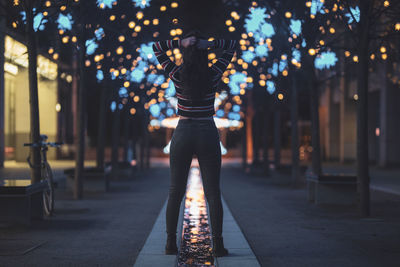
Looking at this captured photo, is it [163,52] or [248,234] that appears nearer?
[163,52]

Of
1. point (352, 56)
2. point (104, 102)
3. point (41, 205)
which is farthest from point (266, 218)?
point (104, 102)

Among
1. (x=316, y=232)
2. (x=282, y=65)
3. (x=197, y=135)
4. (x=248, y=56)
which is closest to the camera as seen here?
(x=197, y=135)

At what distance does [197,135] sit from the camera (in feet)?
21.2

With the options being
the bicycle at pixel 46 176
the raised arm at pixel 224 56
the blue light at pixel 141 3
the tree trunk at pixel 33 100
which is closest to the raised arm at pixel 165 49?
the raised arm at pixel 224 56

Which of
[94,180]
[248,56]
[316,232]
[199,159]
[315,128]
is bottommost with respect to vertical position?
[316,232]

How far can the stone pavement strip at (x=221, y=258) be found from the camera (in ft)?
19.8

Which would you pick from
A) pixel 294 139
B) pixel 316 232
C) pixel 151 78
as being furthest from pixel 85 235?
pixel 151 78

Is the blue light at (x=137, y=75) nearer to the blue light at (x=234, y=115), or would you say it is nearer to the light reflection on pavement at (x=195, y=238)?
the blue light at (x=234, y=115)

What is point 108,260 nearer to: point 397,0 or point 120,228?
point 120,228

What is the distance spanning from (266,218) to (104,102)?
36.0 ft

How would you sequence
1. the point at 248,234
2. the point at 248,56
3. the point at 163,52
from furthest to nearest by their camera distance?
1. the point at 248,56
2. the point at 248,234
3. the point at 163,52

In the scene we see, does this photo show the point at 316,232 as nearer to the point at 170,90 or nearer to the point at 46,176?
the point at 46,176

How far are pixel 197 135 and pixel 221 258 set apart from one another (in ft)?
4.17

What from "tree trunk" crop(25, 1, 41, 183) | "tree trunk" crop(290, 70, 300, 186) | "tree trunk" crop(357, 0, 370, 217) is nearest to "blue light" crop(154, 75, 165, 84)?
"tree trunk" crop(290, 70, 300, 186)
